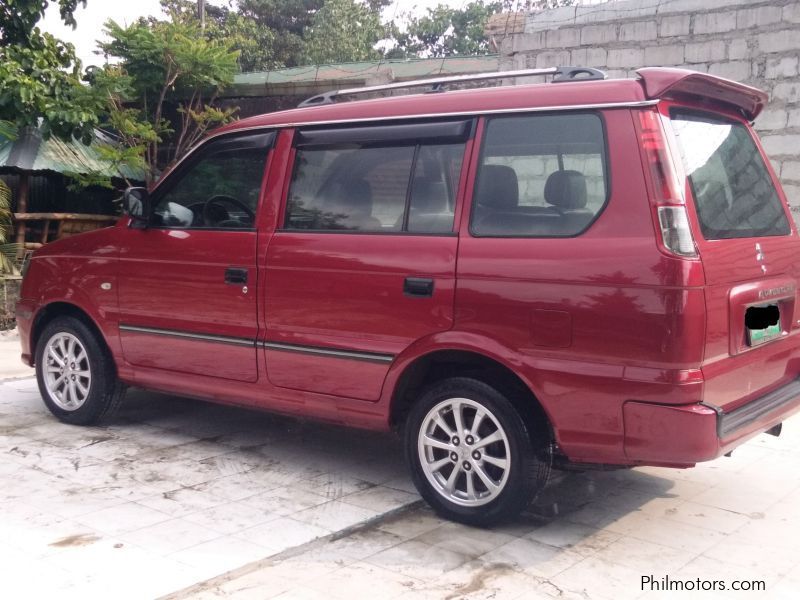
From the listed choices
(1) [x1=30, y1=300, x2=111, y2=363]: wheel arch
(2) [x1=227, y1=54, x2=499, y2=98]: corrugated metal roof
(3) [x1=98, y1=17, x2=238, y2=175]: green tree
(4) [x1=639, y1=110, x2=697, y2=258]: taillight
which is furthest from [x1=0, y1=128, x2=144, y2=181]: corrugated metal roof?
(4) [x1=639, y1=110, x2=697, y2=258]: taillight

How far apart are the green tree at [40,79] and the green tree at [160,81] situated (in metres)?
0.34

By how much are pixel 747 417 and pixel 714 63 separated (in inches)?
183

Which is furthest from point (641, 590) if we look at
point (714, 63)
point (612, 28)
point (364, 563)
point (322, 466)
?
point (612, 28)

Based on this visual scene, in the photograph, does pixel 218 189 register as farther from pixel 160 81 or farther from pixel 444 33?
pixel 444 33

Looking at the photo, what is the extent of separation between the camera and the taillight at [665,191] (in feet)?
11.8

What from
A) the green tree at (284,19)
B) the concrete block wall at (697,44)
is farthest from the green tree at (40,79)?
the green tree at (284,19)

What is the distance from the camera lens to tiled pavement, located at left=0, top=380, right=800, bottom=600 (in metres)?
3.52

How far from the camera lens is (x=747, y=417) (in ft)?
12.8

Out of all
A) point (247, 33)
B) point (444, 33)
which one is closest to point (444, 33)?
point (444, 33)

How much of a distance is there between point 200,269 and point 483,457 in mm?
2042

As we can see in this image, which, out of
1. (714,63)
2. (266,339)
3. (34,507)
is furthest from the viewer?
(714,63)

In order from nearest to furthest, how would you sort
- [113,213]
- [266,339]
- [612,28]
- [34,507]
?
1. [34,507]
2. [266,339]
3. [612,28]
4. [113,213]

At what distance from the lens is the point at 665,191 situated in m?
3.66

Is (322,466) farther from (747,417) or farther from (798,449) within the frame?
(798,449)
